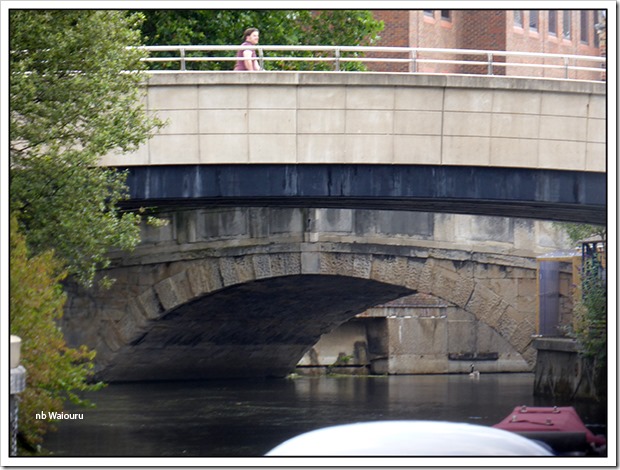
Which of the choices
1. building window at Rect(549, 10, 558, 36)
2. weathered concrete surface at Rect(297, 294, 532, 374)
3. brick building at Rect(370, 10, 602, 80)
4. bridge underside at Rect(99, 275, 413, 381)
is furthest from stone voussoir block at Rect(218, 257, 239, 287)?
weathered concrete surface at Rect(297, 294, 532, 374)

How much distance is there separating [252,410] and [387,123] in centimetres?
1062

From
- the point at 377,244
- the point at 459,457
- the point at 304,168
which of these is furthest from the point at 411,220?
the point at 459,457

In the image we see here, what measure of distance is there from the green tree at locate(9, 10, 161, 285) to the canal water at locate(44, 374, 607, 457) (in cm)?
291

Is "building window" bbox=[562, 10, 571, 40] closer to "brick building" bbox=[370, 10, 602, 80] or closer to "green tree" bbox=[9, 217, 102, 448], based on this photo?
"brick building" bbox=[370, 10, 602, 80]

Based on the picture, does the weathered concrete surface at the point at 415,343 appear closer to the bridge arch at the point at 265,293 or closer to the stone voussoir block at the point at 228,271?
the bridge arch at the point at 265,293

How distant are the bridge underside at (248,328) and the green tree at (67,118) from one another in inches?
517

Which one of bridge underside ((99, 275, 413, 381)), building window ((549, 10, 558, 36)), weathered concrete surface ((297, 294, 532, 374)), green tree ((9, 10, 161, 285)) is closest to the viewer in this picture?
building window ((549, 10, 558, 36))

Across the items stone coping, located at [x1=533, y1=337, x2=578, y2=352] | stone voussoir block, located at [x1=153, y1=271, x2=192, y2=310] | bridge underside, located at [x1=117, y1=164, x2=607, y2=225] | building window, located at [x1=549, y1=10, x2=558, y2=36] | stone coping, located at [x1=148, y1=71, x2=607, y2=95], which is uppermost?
building window, located at [x1=549, y1=10, x2=558, y2=36]

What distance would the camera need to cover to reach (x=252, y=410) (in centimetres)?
2895

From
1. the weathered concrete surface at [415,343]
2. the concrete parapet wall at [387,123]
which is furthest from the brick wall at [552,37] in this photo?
the weathered concrete surface at [415,343]

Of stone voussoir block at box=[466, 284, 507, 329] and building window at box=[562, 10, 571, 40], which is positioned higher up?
building window at box=[562, 10, 571, 40]

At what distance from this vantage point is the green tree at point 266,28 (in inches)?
1117

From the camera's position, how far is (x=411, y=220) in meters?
33.6

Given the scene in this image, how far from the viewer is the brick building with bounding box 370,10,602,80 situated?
56.6ft
